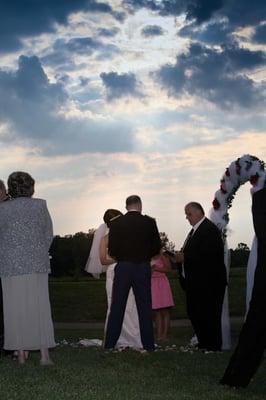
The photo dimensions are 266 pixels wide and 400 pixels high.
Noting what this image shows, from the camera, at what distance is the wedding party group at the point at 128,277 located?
27.7ft

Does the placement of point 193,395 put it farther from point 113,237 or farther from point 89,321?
point 89,321

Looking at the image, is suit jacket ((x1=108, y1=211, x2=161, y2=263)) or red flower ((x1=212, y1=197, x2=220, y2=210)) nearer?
suit jacket ((x1=108, y1=211, x2=161, y2=263))

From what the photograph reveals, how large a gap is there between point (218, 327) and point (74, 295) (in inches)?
741

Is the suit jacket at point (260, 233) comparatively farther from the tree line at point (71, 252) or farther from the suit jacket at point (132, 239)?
the tree line at point (71, 252)

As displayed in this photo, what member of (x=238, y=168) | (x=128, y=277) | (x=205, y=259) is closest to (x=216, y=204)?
(x=238, y=168)

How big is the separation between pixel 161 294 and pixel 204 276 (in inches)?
81.7

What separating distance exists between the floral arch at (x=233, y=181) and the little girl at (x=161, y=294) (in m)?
1.21

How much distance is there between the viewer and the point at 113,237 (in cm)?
1234

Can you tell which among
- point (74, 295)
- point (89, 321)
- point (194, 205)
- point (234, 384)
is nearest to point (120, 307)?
point (194, 205)

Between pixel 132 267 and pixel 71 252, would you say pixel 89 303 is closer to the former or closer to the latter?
pixel 132 267

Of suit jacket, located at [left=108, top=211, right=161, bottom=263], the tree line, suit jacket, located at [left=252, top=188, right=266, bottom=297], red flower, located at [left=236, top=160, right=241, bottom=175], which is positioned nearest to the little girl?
red flower, located at [left=236, top=160, right=241, bottom=175]

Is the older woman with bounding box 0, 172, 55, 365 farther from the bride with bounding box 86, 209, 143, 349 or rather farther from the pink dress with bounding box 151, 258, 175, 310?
the pink dress with bounding box 151, 258, 175, 310

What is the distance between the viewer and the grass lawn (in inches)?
309

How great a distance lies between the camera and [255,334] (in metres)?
8.30
